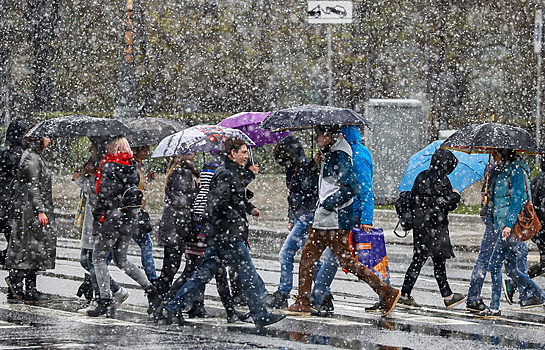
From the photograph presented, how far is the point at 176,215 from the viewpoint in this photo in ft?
25.9

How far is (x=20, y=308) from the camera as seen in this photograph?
8.43m

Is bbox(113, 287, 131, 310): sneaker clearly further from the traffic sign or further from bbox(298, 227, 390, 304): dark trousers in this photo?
the traffic sign

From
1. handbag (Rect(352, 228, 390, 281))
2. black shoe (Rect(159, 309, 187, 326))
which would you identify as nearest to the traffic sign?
handbag (Rect(352, 228, 390, 281))

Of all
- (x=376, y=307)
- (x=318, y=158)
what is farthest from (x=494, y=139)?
(x=376, y=307)

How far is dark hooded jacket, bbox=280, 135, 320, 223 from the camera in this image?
341 inches

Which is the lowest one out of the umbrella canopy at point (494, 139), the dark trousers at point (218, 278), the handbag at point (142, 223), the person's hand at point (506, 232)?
the dark trousers at point (218, 278)

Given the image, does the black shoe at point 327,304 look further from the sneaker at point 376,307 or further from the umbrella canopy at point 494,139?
the umbrella canopy at point 494,139

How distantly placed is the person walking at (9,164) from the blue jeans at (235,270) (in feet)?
7.73

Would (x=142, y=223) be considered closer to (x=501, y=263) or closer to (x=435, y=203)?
(x=435, y=203)

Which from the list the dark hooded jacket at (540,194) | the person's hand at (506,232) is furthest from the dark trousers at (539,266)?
the person's hand at (506,232)

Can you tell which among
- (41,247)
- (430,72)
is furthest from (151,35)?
(41,247)

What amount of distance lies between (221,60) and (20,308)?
20933 millimetres

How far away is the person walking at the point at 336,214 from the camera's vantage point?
7.91 meters

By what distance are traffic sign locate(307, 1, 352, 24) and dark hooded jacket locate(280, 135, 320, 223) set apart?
773cm
